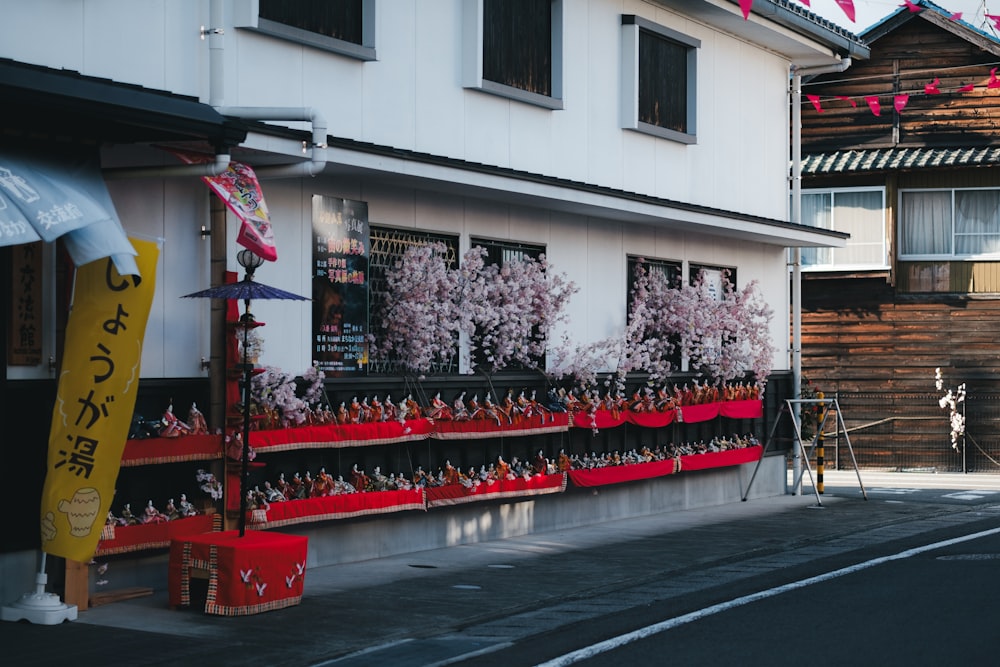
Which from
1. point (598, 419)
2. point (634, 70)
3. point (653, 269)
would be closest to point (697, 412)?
point (653, 269)

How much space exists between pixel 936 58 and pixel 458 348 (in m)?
17.5

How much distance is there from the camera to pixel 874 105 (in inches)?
1110

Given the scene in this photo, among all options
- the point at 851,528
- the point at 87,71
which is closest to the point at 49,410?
the point at 87,71

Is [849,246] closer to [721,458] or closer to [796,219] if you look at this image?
[796,219]

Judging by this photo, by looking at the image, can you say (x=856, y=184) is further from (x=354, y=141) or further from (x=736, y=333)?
(x=354, y=141)

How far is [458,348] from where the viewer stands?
48.7 feet

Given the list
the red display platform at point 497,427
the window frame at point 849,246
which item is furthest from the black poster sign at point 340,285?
the window frame at point 849,246

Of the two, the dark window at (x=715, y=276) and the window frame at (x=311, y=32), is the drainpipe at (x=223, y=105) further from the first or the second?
the dark window at (x=715, y=276)

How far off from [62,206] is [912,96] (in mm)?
22624

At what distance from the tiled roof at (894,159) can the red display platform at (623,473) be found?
1236cm

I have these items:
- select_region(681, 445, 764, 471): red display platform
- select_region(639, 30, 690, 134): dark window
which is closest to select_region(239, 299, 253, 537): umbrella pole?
select_region(639, 30, 690, 134): dark window

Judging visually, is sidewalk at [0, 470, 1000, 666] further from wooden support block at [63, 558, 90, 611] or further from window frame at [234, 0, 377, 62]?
window frame at [234, 0, 377, 62]

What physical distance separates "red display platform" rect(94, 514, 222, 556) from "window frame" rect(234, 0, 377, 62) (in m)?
4.12

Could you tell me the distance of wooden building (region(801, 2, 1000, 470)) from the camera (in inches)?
1109
